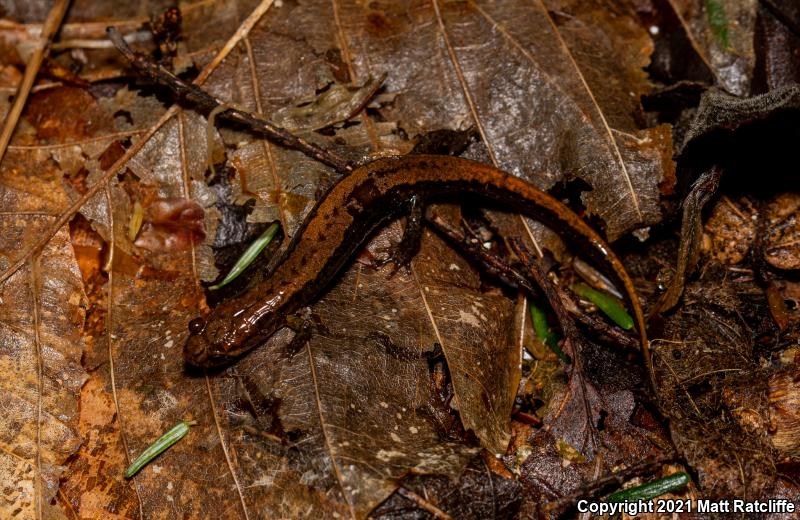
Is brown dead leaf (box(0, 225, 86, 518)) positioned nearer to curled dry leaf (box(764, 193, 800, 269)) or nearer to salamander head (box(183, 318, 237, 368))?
salamander head (box(183, 318, 237, 368))

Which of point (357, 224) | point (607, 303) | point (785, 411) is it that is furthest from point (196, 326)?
point (785, 411)

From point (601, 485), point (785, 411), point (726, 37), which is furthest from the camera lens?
point (726, 37)

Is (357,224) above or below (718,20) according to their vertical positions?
below

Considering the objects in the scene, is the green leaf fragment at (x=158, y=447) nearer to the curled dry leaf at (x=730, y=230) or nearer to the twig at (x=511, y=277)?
the twig at (x=511, y=277)

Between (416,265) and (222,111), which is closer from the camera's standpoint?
(416,265)

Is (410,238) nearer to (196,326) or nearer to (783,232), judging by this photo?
(196,326)

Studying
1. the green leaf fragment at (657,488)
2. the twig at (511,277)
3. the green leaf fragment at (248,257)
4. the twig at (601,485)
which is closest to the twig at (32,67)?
the green leaf fragment at (248,257)

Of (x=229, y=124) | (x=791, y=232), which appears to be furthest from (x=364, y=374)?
(x=791, y=232)
